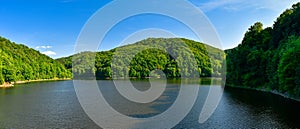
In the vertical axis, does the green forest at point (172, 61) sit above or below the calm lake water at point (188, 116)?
above

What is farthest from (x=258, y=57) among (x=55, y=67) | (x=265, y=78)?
Result: (x=55, y=67)

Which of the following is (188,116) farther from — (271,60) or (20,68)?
(20,68)

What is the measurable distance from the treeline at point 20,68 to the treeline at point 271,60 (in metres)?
81.2

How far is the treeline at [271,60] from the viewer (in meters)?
47.6

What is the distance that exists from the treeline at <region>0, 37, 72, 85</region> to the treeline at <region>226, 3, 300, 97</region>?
81.2 meters

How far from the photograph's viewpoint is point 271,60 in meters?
61.5

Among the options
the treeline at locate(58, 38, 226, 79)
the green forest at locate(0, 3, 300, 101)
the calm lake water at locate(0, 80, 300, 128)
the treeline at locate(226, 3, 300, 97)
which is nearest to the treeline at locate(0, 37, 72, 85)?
the green forest at locate(0, 3, 300, 101)

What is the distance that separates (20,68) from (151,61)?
7960 centimetres

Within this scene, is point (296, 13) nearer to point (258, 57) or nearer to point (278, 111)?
point (258, 57)

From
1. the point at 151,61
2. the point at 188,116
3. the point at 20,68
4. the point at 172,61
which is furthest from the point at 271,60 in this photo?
the point at 151,61

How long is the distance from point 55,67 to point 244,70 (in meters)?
139

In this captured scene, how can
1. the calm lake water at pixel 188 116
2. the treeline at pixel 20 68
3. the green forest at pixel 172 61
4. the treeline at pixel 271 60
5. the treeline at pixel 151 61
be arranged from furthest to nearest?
the treeline at pixel 151 61
the treeline at pixel 20 68
the green forest at pixel 172 61
the treeline at pixel 271 60
the calm lake water at pixel 188 116

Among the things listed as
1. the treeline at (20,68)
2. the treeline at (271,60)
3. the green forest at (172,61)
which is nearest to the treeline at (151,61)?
the green forest at (172,61)

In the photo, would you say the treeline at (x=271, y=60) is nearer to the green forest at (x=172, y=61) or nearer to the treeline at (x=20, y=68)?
the green forest at (x=172, y=61)
